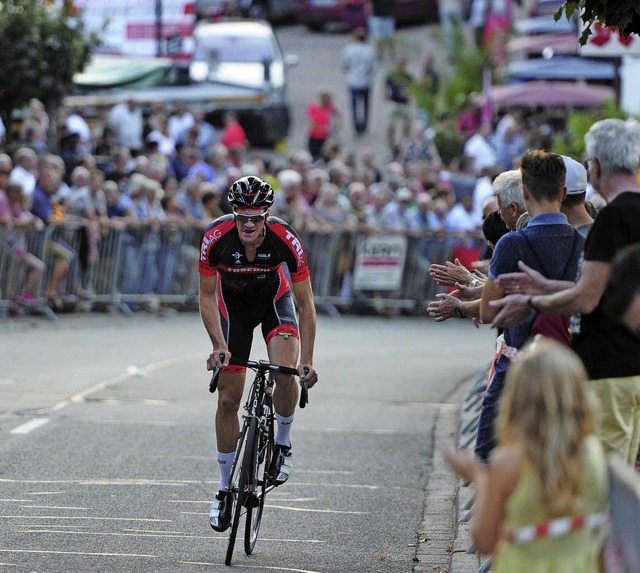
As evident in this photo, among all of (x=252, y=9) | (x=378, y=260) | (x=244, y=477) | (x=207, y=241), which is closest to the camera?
(x=244, y=477)

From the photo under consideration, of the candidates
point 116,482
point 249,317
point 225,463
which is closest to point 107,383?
point 116,482

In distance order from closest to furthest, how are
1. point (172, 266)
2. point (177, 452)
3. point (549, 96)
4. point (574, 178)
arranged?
point (574, 178) < point (177, 452) < point (172, 266) < point (549, 96)

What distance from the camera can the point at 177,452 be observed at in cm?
1173

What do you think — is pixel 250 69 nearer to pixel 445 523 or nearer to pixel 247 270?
pixel 445 523

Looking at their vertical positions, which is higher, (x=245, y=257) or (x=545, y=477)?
(x=545, y=477)

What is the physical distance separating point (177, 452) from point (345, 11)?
3454 cm

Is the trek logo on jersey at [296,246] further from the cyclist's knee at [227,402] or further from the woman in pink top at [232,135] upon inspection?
the woman in pink top at [232,135]

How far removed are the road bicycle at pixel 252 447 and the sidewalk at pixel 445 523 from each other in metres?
0.92

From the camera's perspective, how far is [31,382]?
15234mm

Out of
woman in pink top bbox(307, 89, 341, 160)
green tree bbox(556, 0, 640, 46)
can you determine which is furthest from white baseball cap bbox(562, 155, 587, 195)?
woman in pink top bbox(307, 89, 341, 160)

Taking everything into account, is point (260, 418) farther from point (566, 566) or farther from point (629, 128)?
point (566, 566)

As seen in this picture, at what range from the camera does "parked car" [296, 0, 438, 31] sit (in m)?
45.2

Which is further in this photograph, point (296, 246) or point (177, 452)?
point (177, 452)

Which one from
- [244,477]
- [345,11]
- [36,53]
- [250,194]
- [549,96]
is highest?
[250,194]
